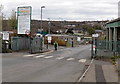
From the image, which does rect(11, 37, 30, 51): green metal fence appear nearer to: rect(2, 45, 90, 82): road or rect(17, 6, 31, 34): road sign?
rect(17, 6, 31, 34): road sign

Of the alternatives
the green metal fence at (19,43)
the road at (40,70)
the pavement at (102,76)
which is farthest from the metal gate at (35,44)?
the pavement at (102,76)

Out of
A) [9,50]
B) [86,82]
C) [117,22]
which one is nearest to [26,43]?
[9,50]

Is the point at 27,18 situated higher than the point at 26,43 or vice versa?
the point at 27,18

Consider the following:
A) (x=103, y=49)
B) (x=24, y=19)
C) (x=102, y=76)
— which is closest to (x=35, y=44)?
(x=24, y=19)

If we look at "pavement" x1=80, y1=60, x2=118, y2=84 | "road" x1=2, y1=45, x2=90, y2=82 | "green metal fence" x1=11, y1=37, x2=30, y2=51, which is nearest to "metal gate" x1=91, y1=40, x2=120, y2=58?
"road" x1=2, y1=45, x2=90, y2=82

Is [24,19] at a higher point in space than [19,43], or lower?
higher

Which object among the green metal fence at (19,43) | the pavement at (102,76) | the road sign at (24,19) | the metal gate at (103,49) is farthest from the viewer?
the road sign at (24,19)

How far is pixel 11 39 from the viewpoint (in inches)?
1442

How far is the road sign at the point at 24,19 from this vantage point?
38250 millimetres

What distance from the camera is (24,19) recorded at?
38.6 m

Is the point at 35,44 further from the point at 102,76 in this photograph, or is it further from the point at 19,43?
the point at 102,76

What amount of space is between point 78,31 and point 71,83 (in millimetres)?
159792

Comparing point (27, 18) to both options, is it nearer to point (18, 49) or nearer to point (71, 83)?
point (18, 49)

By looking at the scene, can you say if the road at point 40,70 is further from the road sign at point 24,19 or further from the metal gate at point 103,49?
the road sign at point 24,19
